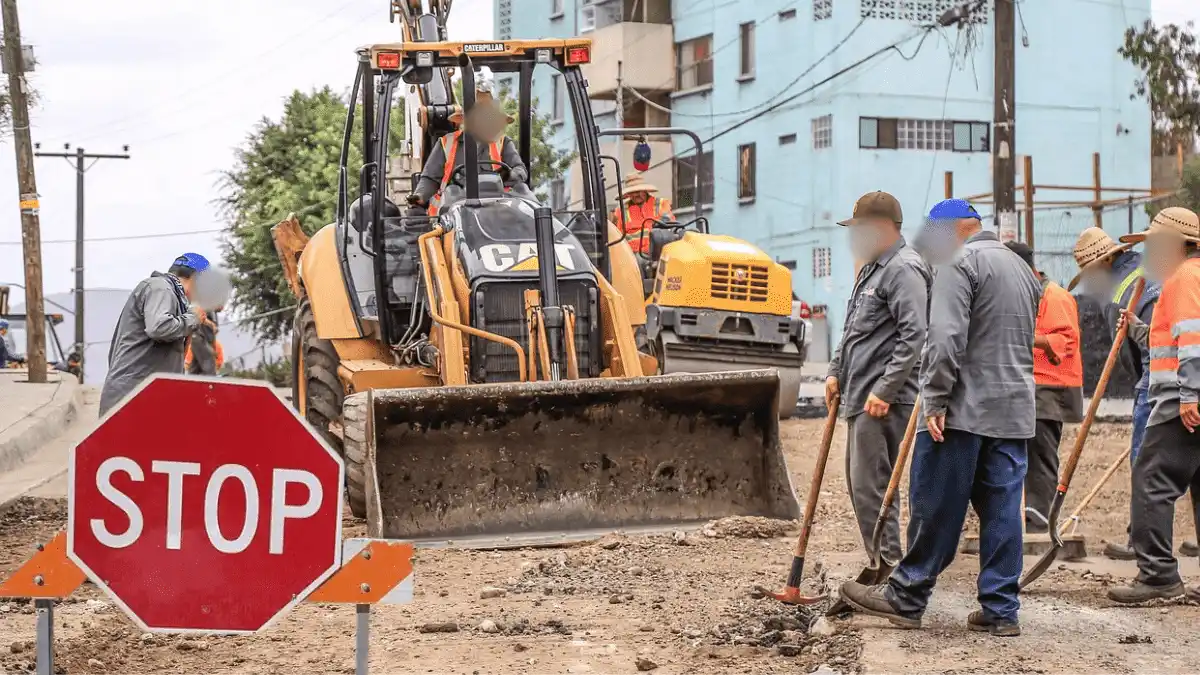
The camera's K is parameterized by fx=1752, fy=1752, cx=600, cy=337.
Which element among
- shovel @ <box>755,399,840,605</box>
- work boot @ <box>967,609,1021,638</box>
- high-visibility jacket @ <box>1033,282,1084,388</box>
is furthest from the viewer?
high-visibility jacket @ <box>1033,282,1084,388</box>

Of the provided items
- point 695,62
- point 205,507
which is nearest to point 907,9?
point 695,62

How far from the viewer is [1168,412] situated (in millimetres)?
8078

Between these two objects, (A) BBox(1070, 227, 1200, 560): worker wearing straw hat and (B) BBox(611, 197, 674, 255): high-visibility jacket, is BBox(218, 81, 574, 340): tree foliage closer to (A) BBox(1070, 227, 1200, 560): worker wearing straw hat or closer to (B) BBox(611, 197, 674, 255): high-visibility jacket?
(B) BBox(611, 197, 674, 255): high-visibility jacket

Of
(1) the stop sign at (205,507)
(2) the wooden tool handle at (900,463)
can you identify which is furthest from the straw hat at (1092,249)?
(1) the stop sign at (205,507)

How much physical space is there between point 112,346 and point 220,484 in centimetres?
629

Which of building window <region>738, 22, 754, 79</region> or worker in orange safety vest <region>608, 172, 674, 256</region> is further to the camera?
building window <region>738, 22, 754, 79</region>

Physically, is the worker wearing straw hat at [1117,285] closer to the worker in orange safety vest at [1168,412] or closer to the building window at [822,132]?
the worker in orange safety vest at [1168,412]

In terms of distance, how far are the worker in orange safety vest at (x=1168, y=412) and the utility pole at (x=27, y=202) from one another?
2214cm

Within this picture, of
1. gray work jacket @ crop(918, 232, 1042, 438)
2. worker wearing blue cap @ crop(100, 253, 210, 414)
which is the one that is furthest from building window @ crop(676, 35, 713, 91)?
gray work jacket @ crop(918, 232, 1042, 438)

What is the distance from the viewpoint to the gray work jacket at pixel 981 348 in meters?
7.04

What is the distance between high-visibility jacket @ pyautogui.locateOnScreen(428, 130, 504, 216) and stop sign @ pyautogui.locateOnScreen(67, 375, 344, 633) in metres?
6.82

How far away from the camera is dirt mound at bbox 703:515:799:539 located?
32.3ft

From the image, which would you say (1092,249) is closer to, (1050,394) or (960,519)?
(1050,394)

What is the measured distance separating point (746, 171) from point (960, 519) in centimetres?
3322
